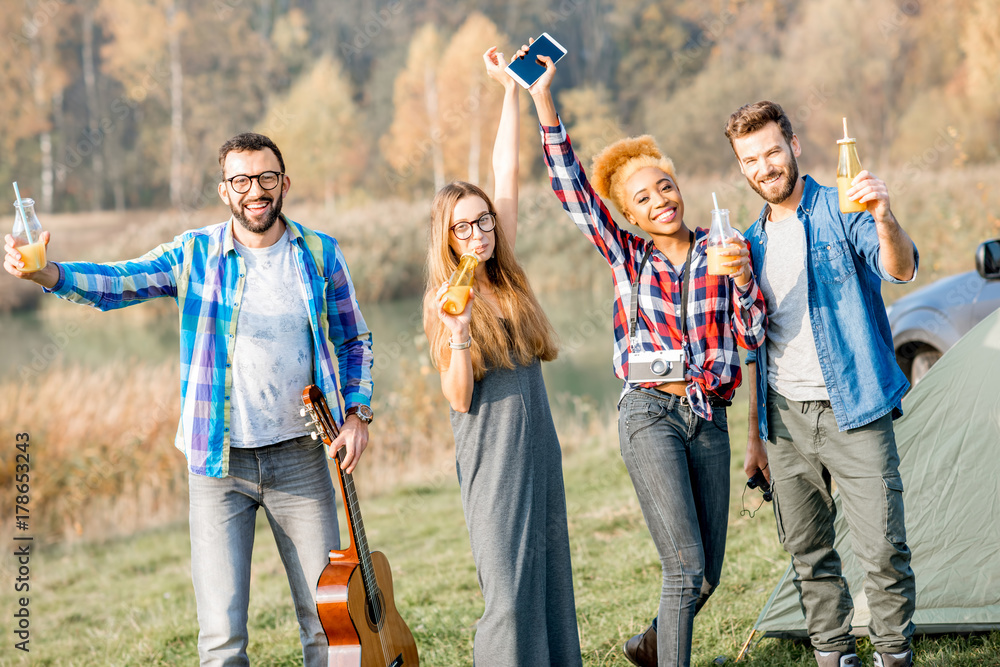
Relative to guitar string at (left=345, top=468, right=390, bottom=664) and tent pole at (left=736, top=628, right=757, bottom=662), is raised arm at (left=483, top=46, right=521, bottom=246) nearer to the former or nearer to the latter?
guitar string at (left=345, top=468, right=390, bottom=664)

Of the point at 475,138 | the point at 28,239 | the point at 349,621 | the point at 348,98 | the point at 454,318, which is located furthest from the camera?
the point at 348,98

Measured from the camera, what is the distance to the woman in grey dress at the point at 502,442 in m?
2.67

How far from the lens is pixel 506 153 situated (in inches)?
120

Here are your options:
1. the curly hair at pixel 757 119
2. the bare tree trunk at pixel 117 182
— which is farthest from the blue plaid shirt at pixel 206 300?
the bare tree trunk at pixel 117 182

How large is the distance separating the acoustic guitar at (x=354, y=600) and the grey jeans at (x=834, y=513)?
1405 mm

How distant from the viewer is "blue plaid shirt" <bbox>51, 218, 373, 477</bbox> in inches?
106

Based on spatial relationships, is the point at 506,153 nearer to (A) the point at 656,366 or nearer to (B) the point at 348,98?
(A) the point at 656,366

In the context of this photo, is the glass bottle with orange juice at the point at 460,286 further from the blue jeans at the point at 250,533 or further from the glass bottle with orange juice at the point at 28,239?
the glass bottle with orange juice at the point at 28,239

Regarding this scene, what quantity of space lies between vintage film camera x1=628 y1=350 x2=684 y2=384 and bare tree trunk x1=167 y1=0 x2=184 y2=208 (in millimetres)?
32016

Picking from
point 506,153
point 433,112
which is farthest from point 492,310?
→ point 433,112

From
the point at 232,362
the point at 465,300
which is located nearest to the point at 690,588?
the point at 465,300

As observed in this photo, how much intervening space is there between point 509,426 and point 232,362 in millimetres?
933

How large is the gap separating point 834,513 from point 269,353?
203 centimetres

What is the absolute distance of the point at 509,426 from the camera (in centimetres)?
270
